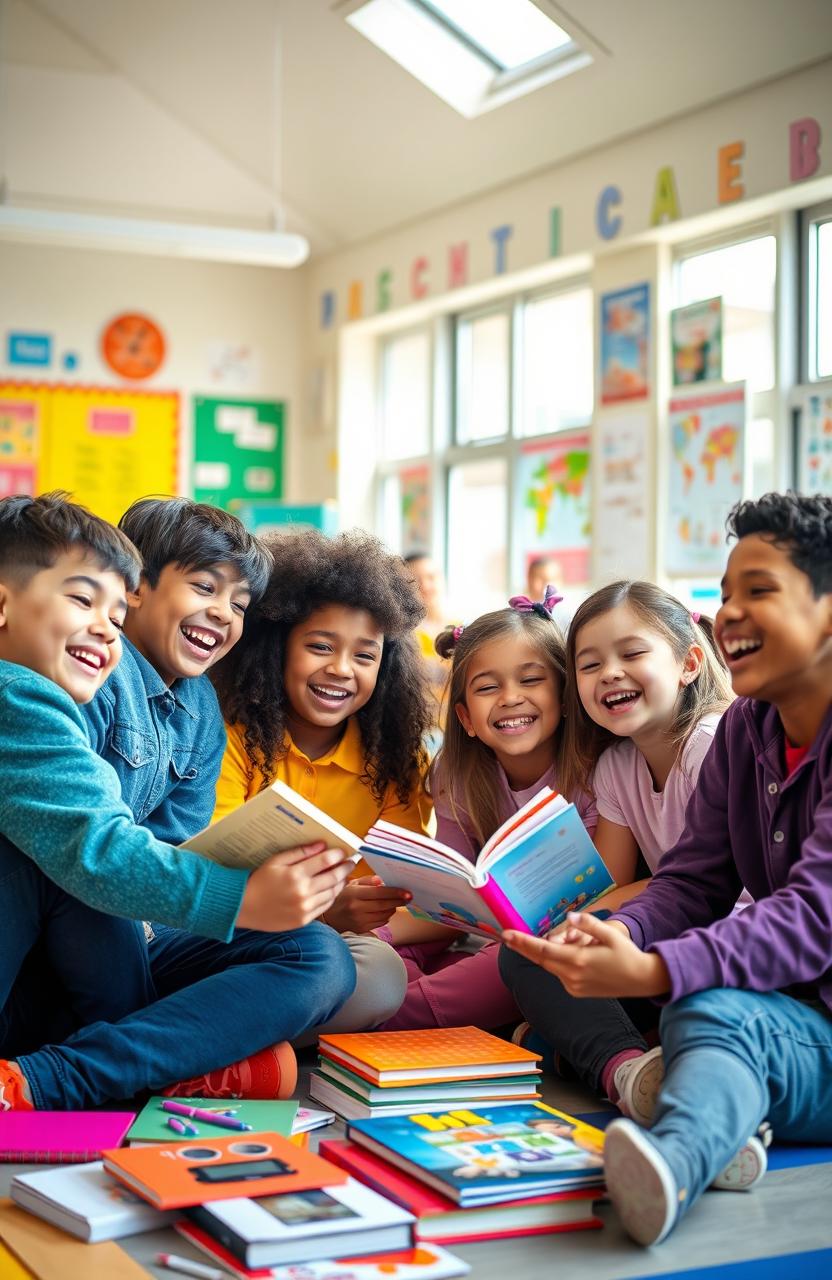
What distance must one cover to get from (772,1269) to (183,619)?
1.21 meters

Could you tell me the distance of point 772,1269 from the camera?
1.28 meters

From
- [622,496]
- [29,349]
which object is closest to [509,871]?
[622,496]

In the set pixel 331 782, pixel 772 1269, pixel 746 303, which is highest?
pixel 746 303

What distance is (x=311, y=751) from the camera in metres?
2.39

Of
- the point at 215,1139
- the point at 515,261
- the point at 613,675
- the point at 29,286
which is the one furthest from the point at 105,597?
the point at 29,286

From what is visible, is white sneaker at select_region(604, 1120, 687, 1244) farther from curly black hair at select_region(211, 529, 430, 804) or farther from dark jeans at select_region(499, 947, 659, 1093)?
curly black hair at select_region(211, 529, 430, 804)

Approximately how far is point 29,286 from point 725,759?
634cm

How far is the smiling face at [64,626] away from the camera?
1.68 meters

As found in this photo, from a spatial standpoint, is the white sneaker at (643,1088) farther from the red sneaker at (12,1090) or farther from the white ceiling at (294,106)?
the white ceiling at (294,106)

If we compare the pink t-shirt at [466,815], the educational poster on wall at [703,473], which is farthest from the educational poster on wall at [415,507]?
the pink t-shirt at [466,815]

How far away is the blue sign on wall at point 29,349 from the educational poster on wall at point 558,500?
8.79 ft

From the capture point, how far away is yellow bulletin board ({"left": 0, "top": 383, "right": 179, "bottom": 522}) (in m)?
7.36

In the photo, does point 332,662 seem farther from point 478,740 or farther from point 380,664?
point 478,740

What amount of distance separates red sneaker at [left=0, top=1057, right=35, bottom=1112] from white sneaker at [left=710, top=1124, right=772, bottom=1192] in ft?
2.59
